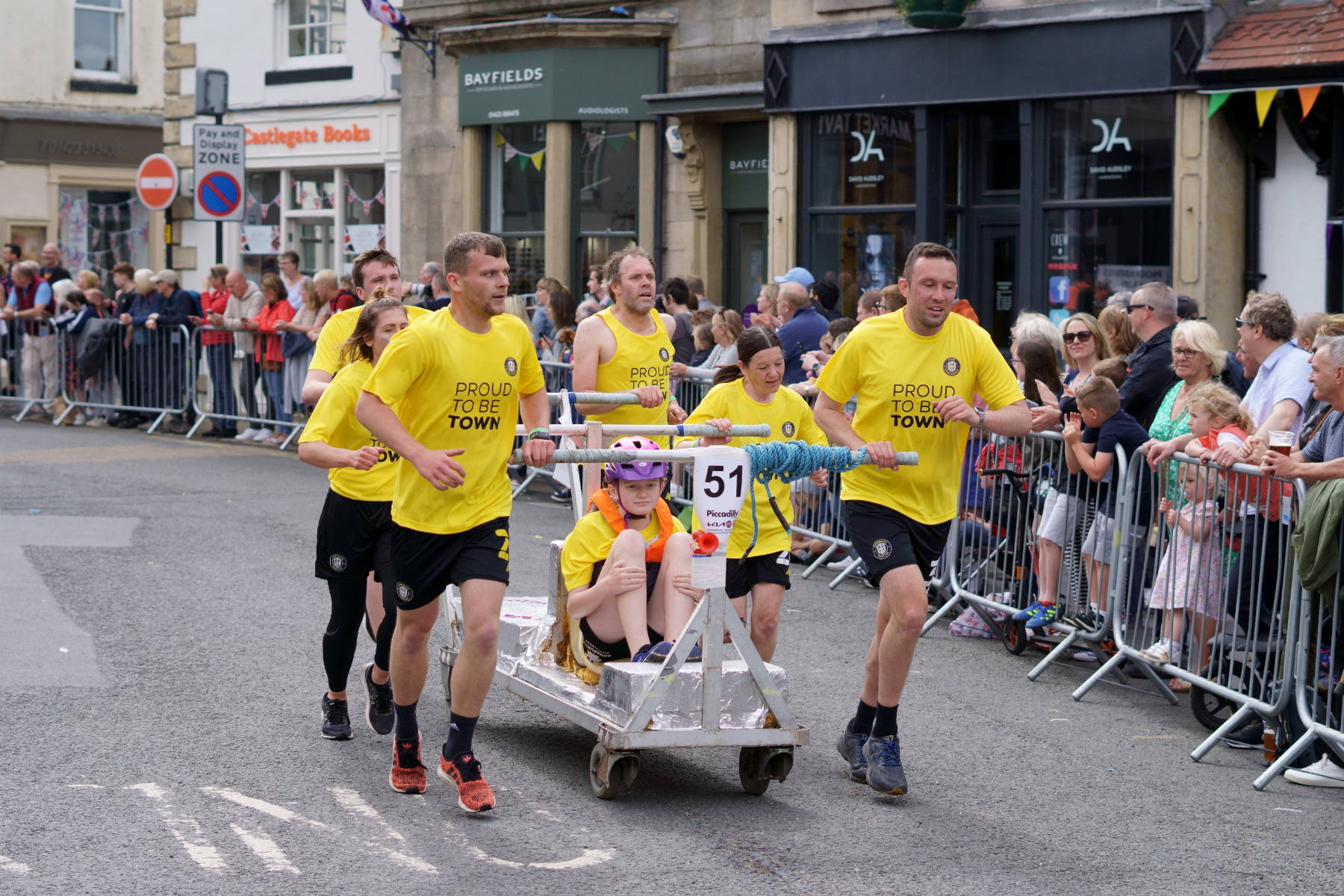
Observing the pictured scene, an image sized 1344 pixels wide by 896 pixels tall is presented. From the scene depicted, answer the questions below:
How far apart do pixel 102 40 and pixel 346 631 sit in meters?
30.4

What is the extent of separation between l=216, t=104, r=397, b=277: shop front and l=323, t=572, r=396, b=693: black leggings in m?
18.5

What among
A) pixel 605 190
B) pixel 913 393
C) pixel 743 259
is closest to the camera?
pixel 913 393

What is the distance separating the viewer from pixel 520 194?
23266mm

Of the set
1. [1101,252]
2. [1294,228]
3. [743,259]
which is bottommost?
[1101,252]

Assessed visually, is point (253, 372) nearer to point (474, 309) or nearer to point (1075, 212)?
point (1075, 212)

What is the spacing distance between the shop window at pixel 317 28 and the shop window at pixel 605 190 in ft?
18.4

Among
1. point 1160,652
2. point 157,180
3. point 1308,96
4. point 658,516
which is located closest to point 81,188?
point 157,180

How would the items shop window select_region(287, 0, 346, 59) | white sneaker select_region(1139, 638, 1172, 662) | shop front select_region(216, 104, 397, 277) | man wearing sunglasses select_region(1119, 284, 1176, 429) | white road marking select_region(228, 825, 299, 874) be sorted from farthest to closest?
1. shop window select_region(287, 0, 346, 59)
2. shop front select_region(216, 104, 397, 277)
3. man wearing sunglasses select_region(1119, 284, 1176, 429)
4. white sneaker select_region(1139, 638, 1172, 662)
5. white road marking select_region(228, 825, 299, 874)

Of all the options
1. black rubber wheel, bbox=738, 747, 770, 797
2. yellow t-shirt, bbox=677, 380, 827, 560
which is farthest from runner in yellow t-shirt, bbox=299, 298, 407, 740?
black rubber wheel, bbox=738, 747, 770, 797

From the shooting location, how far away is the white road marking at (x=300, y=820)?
5465 mm

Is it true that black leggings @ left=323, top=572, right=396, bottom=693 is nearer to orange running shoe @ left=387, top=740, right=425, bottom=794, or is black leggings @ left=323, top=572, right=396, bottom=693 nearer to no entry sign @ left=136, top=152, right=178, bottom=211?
orange running shoe @ left=387, top=740, right=425, bottom=794

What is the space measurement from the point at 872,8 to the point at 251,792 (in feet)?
43.9

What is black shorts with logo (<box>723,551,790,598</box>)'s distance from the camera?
717cm

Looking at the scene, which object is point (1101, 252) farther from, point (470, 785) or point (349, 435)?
point (470, 785)
